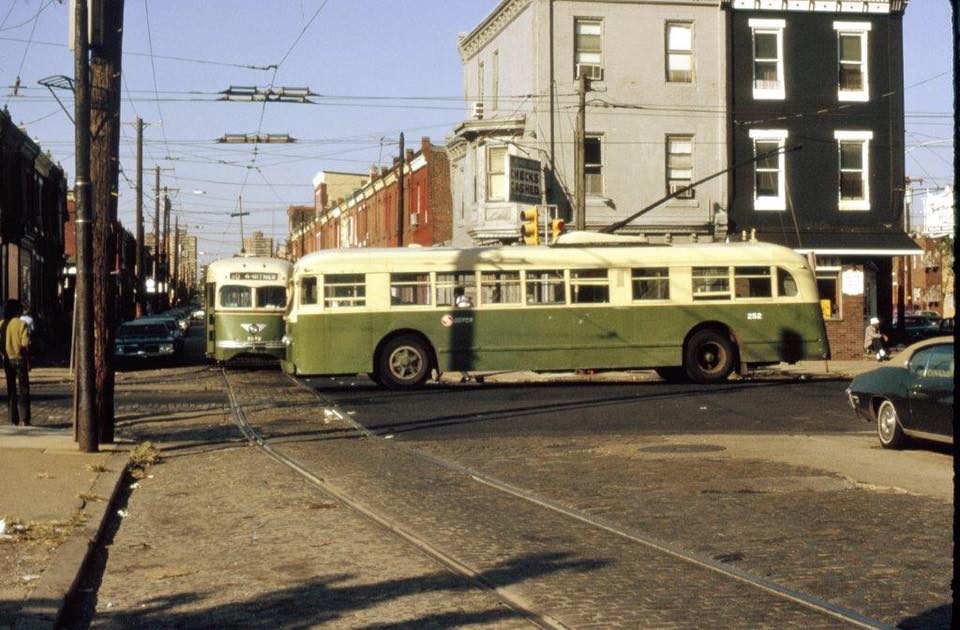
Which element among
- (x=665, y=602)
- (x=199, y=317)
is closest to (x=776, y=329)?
(x=665, y=602)

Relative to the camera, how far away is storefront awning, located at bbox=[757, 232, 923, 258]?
131 feet

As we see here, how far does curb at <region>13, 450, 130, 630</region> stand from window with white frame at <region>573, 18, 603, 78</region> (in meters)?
29.8

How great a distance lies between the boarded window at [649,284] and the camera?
27.3 metres

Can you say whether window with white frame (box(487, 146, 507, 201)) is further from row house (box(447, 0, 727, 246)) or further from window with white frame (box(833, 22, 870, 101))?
window with white frame (box(833, 22, 870, 101))

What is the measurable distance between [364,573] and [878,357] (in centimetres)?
3190

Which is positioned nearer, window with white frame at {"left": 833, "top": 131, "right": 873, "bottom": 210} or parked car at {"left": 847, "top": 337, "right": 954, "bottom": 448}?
parked car at {"left": 847, "top": 337, "right": 954, "bottom": 448}

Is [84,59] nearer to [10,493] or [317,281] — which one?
[10,493]

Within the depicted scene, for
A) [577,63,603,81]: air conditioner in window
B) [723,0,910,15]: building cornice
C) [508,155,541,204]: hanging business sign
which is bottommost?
[508,155,541,204]: hanging business sign

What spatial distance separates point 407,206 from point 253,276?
2852 cm

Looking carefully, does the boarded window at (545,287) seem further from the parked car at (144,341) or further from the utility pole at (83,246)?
the parked car at (144,341)

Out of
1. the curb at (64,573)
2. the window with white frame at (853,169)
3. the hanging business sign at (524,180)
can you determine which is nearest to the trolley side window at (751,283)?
the hanging business sign at (524,180)

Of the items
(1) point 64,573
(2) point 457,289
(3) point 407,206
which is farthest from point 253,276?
(3) point 407,206

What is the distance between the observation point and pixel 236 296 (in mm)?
34719

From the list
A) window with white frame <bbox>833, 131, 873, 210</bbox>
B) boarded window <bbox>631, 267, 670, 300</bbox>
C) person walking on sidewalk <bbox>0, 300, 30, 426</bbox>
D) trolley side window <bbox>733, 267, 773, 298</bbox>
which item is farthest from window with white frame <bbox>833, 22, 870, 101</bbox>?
person walking on sidewalk <bbox>0, 300, 30, 426</bbox>
